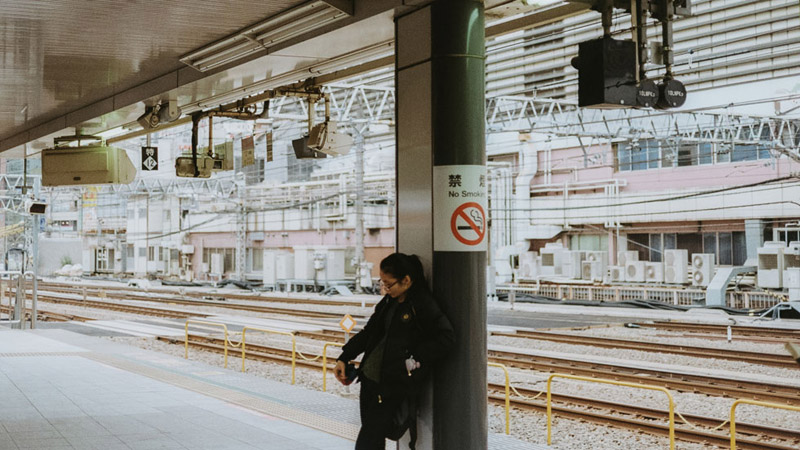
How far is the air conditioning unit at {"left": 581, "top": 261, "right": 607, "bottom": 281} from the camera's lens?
35.0m

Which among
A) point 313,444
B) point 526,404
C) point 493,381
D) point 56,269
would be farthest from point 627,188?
point 56,269

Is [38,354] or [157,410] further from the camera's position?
[38,354]

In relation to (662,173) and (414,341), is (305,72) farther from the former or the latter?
(662,173)

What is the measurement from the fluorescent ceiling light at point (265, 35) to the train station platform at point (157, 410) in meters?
3.71

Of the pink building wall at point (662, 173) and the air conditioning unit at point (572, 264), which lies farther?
the air conditioning unit at point (572, 264)

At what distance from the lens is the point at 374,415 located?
221 inches

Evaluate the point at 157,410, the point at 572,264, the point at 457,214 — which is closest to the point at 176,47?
the point at 457,214

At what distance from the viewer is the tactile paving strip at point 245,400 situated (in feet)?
28.8

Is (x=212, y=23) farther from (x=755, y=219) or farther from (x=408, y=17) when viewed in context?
(x=755, y=219)

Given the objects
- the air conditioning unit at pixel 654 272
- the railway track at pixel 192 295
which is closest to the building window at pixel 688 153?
the air conditioning unit at pixel 654 272

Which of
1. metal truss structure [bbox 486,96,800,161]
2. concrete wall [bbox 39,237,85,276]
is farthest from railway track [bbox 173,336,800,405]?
concrete wall [bbox 39,237,85,276]

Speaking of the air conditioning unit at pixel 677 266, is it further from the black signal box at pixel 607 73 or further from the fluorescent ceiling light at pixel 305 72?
the black signal box at pixel 607 73

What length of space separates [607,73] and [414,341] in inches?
90.5

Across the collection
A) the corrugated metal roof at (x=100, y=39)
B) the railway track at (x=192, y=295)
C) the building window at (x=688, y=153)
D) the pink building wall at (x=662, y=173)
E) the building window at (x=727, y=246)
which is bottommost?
the railway track at (x=192, y=295)
